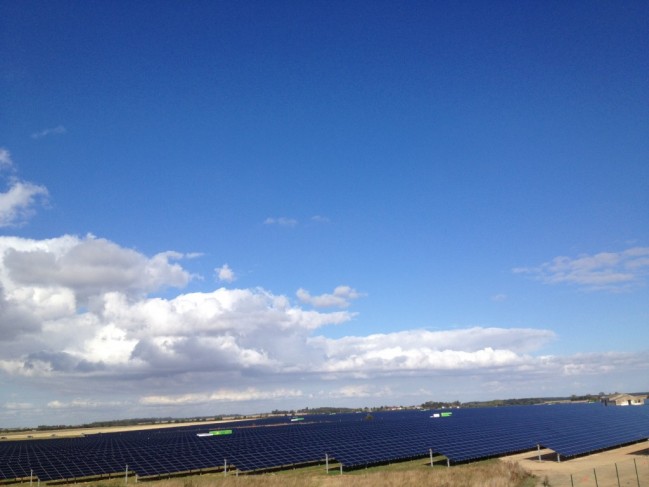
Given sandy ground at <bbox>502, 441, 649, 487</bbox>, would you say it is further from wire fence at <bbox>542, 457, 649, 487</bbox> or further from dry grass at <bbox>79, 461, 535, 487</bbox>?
dry grass at <bbox>79, 461, 535, 487</bbox>

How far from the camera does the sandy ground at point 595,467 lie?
38375mm

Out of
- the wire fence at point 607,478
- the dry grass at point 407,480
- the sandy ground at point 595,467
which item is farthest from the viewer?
the sandy ground at point 595,467

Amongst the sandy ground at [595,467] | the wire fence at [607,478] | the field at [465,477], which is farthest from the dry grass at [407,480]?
the sandy ground at [595,467]

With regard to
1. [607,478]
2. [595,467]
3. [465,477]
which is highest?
[465,477]

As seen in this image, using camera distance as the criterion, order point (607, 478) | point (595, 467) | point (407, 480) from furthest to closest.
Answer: point (595, 467)
point (607, 478)
point (407, 480)

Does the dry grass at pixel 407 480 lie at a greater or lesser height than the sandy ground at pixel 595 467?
greater

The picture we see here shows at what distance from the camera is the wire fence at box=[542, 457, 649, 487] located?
121 ft

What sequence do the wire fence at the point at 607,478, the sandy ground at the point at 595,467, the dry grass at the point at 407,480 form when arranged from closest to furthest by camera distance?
the dry grass at the point at 407,480 < the wire fence at the point at 607,478 < the sandy ground at the point at 595,467

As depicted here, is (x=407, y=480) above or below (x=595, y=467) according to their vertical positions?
above

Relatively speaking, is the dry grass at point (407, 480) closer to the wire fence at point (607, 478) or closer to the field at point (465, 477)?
the field at point (465, 477)

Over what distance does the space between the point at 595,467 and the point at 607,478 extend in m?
8.14

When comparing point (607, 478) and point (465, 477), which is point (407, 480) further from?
point (607, 478)

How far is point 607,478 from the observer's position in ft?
130

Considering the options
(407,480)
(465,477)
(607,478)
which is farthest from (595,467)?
(407,480)
